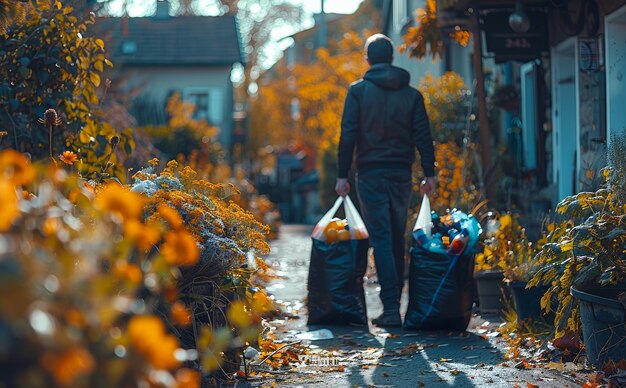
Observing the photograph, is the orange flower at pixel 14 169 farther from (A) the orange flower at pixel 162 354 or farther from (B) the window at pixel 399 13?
(B) the window at pixel 399 13

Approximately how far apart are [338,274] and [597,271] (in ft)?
8.11

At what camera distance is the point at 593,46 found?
927 centimetres

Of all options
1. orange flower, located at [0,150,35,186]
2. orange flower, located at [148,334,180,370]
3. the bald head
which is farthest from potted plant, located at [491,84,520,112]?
orange flower, located at [148,334,180,370]

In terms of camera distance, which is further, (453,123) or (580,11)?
(453,123)

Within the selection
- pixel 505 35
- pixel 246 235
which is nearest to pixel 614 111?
pixel 505 35

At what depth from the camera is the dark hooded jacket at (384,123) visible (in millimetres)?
7613

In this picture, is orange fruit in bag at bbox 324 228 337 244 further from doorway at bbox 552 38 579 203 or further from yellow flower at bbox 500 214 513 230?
doorway at bbox 552 38 579 203

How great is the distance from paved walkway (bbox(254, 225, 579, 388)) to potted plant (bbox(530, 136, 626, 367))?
0.27m

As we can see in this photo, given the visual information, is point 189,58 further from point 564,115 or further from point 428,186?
point 428,186

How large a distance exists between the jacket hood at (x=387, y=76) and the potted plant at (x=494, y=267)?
1.25m

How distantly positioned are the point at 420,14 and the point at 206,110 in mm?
28506

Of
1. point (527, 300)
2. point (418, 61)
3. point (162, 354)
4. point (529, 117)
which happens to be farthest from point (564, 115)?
point (162, 354)

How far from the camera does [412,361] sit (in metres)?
5.72

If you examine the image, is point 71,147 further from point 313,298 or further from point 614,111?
point 614,111
